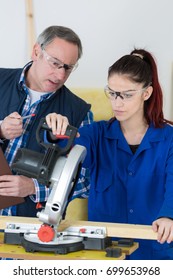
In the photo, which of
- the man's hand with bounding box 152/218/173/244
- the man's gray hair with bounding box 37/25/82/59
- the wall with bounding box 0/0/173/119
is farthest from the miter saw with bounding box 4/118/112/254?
the wall with bounding box 0/0/173/119

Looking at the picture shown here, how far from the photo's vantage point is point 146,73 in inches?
85.7

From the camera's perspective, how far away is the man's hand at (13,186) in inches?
84.3

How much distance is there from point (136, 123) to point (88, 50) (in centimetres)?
176

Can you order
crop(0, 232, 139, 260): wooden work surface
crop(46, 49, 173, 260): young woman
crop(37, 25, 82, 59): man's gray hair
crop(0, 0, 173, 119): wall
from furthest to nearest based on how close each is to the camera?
crop(0, 0, 173, 119): wall < crop(37, 25, 82, 59): man's gray hair < crop(46, 49, 173, 260): young woman < crop(0, 232, 139, 260): wooden work surface

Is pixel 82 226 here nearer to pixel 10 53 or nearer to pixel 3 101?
pixel 3 101

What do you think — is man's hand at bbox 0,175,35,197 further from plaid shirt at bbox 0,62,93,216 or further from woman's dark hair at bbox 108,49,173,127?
woman's dark hair at bbox 108,49,173,127

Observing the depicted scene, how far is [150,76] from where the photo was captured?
220 cm

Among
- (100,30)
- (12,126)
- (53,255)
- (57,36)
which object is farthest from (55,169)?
(100,30)

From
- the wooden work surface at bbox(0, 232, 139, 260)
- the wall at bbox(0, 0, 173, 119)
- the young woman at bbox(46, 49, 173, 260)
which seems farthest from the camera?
the wall at bbox(0, 0, 173, 119)

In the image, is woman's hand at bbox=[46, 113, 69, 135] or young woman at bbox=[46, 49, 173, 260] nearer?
woman's hand at bbox=[46, 113, 69, 135]

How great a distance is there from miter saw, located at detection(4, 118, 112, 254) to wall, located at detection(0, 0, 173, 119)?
2131 mm

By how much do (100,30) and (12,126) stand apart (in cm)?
184

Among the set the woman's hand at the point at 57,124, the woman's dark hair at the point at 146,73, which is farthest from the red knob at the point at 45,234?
the woman's dark hair at the point at 146,73

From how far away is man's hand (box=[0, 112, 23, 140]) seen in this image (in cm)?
217
